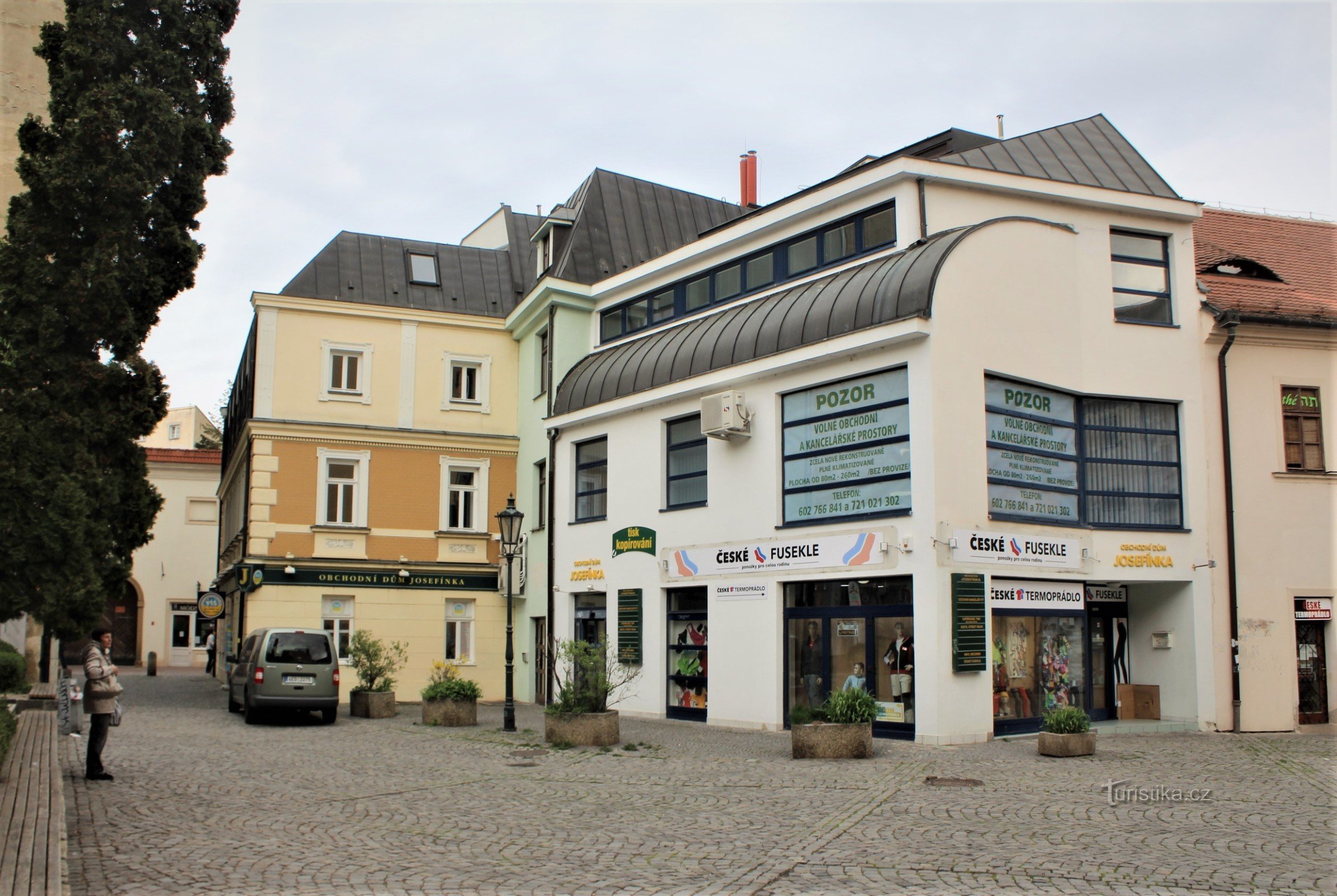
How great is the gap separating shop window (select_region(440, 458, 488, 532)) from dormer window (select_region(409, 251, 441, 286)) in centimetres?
475

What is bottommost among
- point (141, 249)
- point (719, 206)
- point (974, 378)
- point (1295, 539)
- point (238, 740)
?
point (238, 740)

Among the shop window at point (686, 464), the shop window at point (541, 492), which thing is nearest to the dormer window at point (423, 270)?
the shop window at point (541, 492)

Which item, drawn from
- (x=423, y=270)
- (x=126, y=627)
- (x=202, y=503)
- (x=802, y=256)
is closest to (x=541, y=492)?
(x=423, y=270)

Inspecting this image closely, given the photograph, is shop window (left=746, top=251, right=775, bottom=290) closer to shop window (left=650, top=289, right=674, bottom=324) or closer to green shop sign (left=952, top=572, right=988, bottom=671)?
shop window (left=650, top=289, right=674, bottom=324)

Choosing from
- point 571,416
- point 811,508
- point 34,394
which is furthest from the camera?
point 571,416

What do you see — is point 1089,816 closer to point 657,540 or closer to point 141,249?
point 657,540

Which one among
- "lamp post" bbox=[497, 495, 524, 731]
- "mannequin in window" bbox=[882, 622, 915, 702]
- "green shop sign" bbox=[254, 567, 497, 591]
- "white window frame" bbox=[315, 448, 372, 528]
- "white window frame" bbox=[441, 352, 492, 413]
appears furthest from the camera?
"white window frame" bbox=[441, 352, 492, 413]

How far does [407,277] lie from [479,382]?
3.36m

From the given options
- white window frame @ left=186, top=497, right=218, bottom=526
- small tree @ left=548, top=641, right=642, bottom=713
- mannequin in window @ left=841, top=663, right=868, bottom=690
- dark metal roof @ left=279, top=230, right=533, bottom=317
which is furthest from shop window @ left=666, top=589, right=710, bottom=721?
white window frame @ left=186, top=497, right=218, bottom=526

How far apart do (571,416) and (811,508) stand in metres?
7.40

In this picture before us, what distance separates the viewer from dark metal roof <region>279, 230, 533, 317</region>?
1129 inches

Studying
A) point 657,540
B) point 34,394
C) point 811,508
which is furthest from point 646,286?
point 34,394

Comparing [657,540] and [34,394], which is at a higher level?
[34,394]

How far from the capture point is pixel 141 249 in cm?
2216
